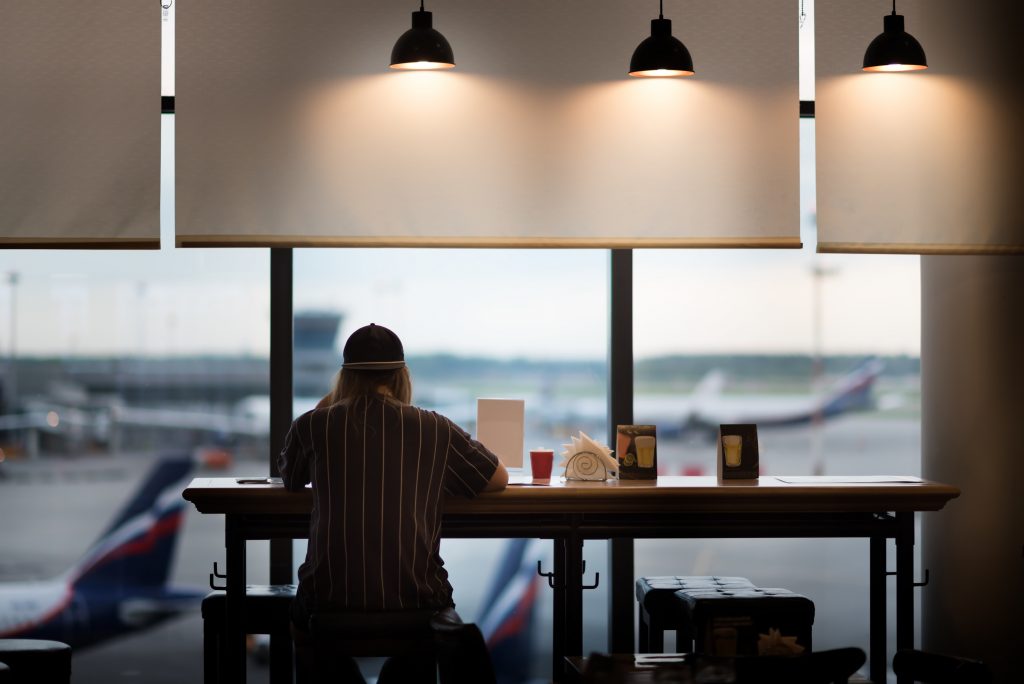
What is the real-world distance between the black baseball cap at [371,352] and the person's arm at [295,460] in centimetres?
21

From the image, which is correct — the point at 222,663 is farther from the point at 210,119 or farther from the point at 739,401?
the point at 739,401

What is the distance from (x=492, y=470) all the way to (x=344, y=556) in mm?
535

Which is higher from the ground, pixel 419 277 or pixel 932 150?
pixel 932 150

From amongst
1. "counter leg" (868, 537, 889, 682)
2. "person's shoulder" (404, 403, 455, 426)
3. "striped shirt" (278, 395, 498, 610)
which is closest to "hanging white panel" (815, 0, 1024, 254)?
"counter leg" (868, 537, 889, 682)

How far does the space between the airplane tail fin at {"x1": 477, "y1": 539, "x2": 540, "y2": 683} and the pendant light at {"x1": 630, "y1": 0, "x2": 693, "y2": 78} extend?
5.95ft

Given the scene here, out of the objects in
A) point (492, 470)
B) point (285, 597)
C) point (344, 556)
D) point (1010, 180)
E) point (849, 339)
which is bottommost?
point (285, 597)

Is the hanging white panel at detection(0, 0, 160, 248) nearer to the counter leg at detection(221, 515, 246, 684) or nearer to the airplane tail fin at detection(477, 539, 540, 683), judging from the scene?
the counter leg at detection(221, 515, 246, 684)

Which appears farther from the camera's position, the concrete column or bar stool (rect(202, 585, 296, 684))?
the concrete column

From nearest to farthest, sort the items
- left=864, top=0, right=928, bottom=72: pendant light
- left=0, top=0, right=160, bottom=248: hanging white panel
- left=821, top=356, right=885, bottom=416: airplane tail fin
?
left=864, top=0, right=928, bottom=72: pendant light < left=0, top=0, right=160, bottom=248: hanging white panel < left=821, top=356, right=885, bottom=416: airplane tail fin

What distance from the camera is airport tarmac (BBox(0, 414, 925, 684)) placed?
12.9 ft

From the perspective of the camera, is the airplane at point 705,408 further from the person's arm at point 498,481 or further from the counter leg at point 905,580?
the person's arm at point 498,481

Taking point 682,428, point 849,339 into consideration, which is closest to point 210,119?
point 682,428

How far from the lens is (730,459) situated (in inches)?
140

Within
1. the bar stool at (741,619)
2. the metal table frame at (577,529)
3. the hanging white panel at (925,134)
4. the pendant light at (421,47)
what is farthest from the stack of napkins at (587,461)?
the pendant light at (421,47)
